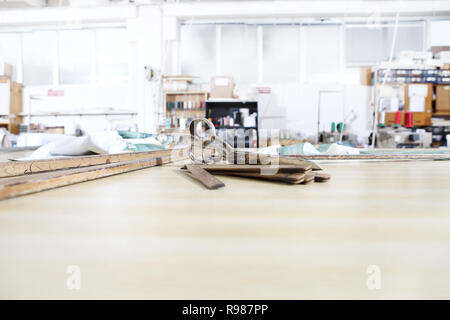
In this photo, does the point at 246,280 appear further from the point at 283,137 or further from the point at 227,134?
the point at 283,137

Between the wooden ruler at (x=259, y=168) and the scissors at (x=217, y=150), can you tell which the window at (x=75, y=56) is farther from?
the wooden ruler at (x=259, y=168)

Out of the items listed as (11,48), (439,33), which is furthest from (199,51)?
(439,33)

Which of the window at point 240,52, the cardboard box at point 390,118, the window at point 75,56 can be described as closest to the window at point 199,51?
the window at point 240,52

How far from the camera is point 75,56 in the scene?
652 centimetres

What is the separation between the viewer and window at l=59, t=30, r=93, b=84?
645 centimetres

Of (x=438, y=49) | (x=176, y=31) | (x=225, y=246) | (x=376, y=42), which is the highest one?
(x=176, y=31)

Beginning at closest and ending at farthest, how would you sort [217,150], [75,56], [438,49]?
[217,150] < [438,49] < [75,56]

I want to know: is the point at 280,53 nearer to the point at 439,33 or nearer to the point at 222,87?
the point at 222,87

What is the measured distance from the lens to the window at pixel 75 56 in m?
6.45

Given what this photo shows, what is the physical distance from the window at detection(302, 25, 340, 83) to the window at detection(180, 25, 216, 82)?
6.65 feet

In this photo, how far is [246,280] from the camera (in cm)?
24

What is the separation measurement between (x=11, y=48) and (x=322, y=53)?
23.5ft

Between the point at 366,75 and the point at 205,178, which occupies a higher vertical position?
the point at 366,75

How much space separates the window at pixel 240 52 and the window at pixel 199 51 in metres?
0.25
